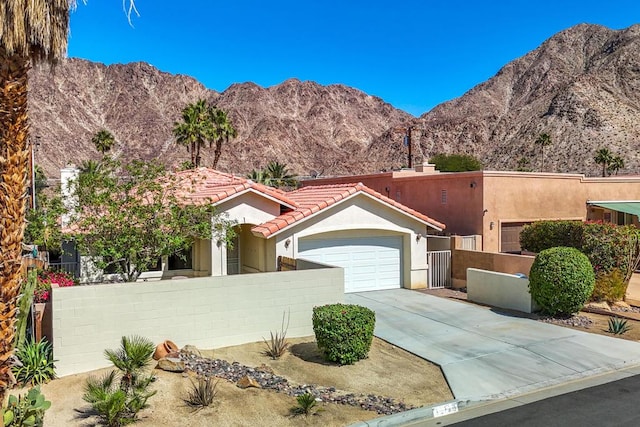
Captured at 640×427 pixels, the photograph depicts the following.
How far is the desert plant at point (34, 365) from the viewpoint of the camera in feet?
33.6

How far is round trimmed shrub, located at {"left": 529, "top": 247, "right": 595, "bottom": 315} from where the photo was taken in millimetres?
15727

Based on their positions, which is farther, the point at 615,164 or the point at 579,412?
the point at 615,164

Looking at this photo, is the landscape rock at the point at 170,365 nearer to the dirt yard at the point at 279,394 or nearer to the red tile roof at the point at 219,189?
the dirt yard at the point at 279,394

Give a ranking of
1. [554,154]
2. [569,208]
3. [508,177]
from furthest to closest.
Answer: [554,154]
[569,208]
[508,177]

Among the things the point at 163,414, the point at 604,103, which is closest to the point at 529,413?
the point at 163,414

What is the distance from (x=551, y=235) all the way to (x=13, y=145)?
61.4 ft

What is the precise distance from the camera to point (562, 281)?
619 inches

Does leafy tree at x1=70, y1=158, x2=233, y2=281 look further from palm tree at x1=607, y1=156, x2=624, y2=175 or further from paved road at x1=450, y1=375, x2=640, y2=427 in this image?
palm tree at x1=607, y1=156, x2=624, y2=175

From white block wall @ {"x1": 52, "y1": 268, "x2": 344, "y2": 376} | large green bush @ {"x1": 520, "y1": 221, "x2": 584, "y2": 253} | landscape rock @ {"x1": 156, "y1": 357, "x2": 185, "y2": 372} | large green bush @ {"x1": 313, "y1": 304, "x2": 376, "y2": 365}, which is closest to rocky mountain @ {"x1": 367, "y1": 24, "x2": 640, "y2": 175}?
large green bush @ {"x1": 520, "y1": 221, "x2": 584, "y2": 253}

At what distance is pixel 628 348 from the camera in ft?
43.3

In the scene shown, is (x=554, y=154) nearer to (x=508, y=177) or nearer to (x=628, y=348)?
(x=508, y=177)

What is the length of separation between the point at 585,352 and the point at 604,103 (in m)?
96.4

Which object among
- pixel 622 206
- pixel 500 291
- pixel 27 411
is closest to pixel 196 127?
pixel 622 206

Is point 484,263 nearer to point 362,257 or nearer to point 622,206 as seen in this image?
point 362,257
